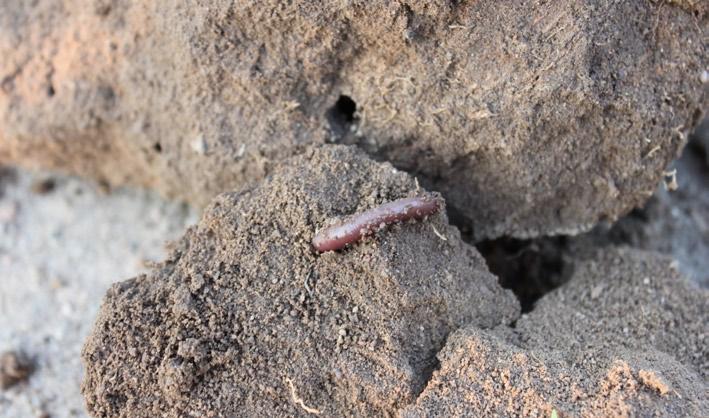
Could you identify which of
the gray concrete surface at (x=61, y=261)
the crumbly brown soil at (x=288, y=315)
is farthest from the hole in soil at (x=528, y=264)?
the gray concrete surface at (x=61, y=261)

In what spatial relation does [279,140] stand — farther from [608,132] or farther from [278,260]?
[608,132]

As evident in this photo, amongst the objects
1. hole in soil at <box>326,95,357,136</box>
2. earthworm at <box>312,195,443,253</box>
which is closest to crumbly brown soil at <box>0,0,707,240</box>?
hole in soil at <box>326,95,357,136</box>

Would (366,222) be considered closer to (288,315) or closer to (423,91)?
(288,315)

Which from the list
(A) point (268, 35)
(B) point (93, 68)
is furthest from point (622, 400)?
(B) point (93, 68)

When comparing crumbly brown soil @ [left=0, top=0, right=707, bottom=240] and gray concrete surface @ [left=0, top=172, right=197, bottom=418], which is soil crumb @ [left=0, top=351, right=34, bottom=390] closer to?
gray concrete surface @ [left=0, top=172, right=197, bottom=418]

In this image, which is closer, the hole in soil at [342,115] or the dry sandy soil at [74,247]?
the hole in soil at [342,115]

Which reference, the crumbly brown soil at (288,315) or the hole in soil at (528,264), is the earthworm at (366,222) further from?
the hole in soil at (528,264)
